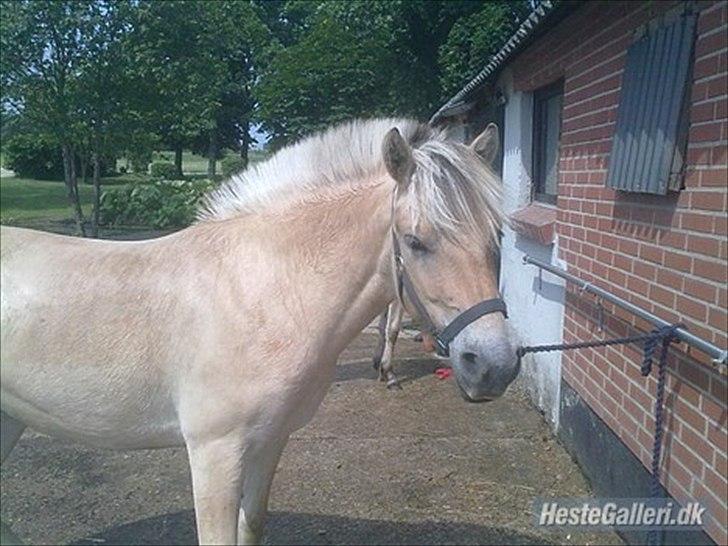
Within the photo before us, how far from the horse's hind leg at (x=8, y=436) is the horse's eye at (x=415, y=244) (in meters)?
2.02

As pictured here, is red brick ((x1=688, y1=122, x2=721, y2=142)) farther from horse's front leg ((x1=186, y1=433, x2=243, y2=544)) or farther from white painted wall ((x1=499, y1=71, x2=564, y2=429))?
horse's front leg ((x1=186, y1=433, x2=243, y2=544))

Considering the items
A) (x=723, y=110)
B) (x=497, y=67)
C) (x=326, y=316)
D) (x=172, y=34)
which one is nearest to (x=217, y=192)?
(x=326, y=316)

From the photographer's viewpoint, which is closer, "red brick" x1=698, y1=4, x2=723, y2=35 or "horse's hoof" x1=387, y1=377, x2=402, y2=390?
"red brick" x1=698, y1=4, x2=723, y2=35

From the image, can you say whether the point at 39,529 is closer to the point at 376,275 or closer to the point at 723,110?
the point at 376,275

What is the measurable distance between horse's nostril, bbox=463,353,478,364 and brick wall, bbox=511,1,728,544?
901mm

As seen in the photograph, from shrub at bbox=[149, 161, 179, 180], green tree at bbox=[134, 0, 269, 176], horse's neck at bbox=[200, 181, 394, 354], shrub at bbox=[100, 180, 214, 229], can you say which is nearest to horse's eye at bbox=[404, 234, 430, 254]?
horse's neck at bbox=[200, 181, 394, 354]

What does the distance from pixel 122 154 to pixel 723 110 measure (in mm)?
13723

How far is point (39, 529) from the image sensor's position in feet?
10.8

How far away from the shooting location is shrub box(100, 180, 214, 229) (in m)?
17.5

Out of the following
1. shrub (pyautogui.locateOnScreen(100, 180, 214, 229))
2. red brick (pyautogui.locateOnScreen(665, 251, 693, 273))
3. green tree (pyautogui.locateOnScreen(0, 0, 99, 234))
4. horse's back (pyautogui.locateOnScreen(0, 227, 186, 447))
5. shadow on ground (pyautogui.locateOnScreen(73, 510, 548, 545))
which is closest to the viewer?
horse's back (pyautogui.locateOnScreen(0, 227, 186, 447))

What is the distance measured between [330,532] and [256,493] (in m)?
0.81

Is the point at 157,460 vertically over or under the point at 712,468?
under

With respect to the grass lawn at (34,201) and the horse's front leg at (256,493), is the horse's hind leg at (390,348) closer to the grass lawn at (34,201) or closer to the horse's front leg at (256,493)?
the horse's front leg at (256,493)

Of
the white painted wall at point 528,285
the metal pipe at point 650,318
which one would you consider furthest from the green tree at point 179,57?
the metal pipe at point 650,318
